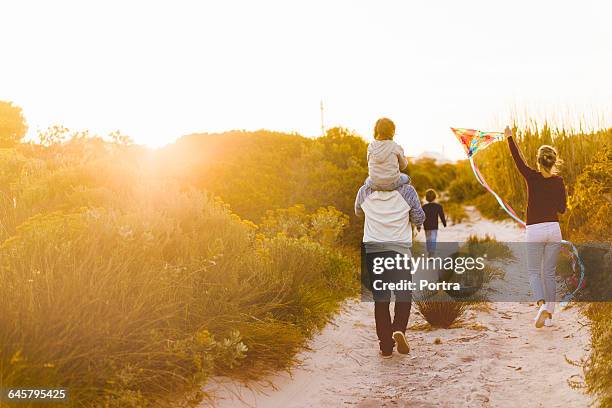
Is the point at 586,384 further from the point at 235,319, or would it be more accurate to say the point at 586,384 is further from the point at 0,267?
the point at 0,267

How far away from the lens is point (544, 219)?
6.69 meters

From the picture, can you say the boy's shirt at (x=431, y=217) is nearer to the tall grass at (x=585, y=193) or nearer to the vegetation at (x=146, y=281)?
the vegetation at (x=146, y=281)

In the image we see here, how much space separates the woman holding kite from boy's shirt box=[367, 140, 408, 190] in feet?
5.71

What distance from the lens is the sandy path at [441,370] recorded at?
5.20m

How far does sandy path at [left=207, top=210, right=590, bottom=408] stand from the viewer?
5.20 meters

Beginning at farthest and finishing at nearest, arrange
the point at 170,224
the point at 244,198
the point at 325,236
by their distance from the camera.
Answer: the point at 244,198 < the point at 325,236 < the point at 170,224

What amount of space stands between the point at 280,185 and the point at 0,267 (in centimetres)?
1105

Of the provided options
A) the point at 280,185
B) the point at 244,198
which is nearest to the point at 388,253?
the point at 244,198

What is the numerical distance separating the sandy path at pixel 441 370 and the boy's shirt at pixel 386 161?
1935 mm

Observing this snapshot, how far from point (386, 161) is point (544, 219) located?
7.01ft

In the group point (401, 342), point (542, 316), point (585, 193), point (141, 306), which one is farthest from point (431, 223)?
point (141, 306)

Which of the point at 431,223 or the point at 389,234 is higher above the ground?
the point at 389,234

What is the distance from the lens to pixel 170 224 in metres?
6.07

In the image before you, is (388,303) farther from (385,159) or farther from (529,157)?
(529,157)
